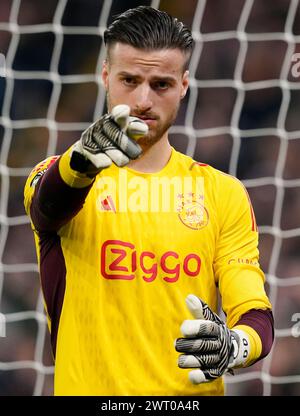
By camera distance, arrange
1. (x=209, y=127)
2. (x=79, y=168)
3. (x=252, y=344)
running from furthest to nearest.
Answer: (x=209, y=127), (x=252, y=344), (x=79, y=168)

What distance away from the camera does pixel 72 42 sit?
4457 mm

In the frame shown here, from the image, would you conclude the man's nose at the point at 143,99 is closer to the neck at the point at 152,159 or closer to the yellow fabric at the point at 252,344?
the neck at the point at 152,159

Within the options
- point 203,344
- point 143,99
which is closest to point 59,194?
point 143,99

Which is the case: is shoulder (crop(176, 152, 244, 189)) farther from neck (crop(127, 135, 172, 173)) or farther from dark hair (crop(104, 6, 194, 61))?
dark hair (crop(104, 6, 194, 61))

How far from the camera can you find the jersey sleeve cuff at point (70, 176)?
2.04m

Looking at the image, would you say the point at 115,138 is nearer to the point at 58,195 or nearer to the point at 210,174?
the point at 58,195

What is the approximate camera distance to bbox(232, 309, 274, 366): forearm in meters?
2.19

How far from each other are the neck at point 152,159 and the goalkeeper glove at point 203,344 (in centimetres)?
50

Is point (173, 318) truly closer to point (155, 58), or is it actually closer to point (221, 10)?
point (155, 58)

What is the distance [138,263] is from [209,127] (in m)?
2.13

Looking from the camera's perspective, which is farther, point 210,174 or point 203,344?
point 210,174

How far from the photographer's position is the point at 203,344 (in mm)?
1941

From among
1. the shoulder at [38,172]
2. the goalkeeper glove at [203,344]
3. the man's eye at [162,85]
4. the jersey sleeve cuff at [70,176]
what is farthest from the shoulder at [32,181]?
the goalkeeper glove at [203,344]

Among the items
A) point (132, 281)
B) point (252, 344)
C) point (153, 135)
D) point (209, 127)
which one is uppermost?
point (153, 135)
